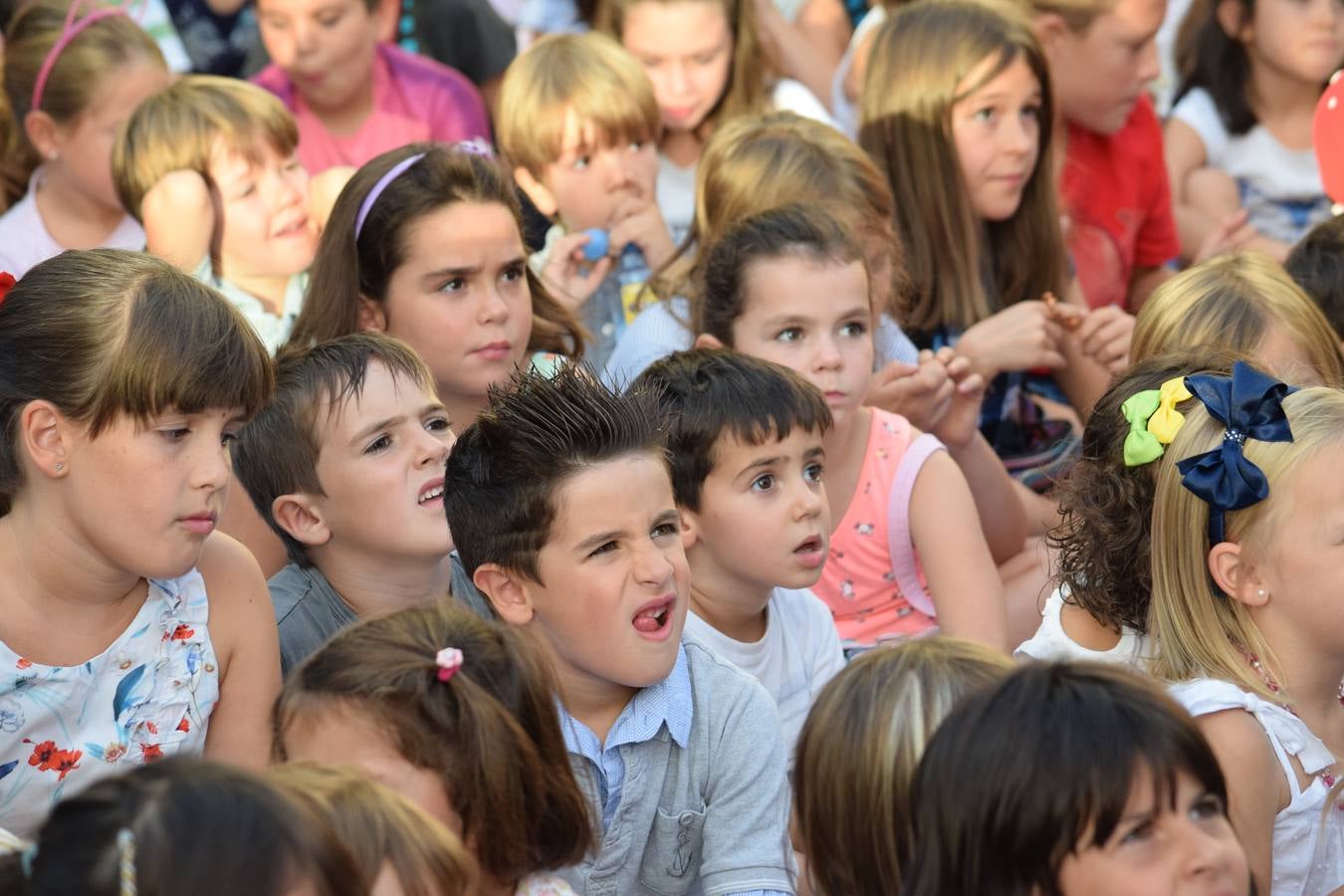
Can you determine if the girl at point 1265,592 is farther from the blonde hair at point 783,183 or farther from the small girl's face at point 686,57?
the small girl's face at point 686,57

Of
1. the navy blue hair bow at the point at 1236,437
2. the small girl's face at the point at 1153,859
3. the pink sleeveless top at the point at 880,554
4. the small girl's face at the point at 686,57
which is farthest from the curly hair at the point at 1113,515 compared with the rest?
the small girl's face at the point at 686,57

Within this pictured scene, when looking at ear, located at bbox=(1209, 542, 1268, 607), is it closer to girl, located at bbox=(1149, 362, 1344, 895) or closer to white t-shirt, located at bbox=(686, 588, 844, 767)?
girl, located at bbox=(1149, 362, 1344, 895)

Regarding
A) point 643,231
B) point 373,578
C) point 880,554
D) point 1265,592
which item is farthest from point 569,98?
point 1265,592

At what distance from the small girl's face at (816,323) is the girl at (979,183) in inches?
29.1

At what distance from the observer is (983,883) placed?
154 centimetres

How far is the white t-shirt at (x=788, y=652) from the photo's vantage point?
254 cm

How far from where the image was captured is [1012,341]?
3367 mm

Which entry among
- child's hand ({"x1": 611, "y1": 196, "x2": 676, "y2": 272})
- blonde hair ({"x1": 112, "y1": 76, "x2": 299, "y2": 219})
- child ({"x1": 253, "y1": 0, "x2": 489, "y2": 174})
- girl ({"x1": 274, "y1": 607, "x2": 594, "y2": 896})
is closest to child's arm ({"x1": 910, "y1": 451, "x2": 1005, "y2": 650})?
child's hand ({"x1": 611, "y1": 196, "x2": 676, "y2": 272})

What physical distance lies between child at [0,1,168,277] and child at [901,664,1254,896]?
2.65m

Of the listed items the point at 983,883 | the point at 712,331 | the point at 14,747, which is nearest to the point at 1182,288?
the point at 712,331

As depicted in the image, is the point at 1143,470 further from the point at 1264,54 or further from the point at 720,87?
the point at 1264,54

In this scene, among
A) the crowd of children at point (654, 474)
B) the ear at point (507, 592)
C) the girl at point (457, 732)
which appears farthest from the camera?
the ear at point (507, 592)

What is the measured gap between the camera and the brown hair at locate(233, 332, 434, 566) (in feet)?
8.06

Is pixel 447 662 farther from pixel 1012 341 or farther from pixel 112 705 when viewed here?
pixel 1012 341
